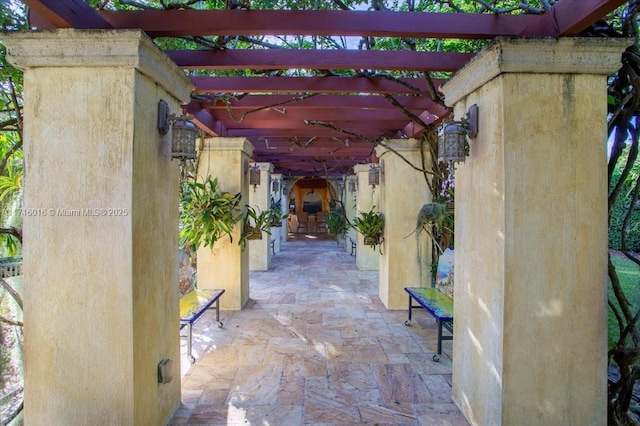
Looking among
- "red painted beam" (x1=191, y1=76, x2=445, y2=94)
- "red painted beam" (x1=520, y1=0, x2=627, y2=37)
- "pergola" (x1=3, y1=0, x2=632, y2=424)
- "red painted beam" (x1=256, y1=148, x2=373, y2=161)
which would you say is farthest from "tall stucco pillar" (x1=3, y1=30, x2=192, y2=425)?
"red painted beam" (x1=256, y1=148, x2=373, y2=161)

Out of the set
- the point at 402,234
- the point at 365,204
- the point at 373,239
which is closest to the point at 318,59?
the point at 402,234

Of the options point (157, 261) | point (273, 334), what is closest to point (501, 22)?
point (157, 261)

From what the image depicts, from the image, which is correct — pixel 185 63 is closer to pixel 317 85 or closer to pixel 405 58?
pixel 317 85

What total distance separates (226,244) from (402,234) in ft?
8.01

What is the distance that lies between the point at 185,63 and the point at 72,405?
7.28 feet

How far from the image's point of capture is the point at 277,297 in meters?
5.59

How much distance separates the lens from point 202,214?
4348mm

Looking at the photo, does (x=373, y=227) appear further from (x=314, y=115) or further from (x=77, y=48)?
(x=77, y=48)

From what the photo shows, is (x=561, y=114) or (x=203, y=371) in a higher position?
(x=561, y=114)

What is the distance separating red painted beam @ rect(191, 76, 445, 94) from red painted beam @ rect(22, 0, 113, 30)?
1226mm

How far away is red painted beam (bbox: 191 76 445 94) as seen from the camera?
3.18 m

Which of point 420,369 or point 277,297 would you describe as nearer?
point 420,369

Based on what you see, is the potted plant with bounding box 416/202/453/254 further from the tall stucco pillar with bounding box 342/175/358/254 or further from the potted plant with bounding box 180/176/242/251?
the tall stucco pillar with bounding box 342/175/358/254

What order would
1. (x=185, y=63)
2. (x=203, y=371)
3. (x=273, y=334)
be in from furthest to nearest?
(x=273, y=334) < (x=203, y=371) < (x=185, y=63)
